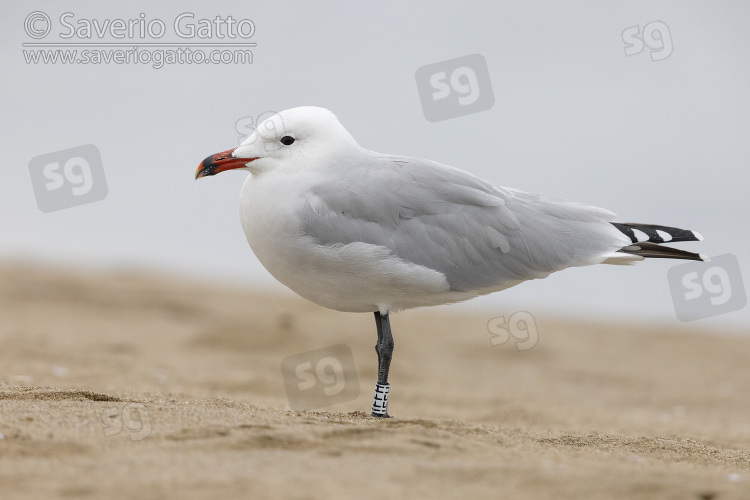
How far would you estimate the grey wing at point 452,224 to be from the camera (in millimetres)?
4910

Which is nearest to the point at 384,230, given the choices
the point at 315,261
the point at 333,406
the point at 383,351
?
Result: the point at 315,261

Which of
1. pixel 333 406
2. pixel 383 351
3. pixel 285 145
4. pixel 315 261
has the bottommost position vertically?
pixel 333 406

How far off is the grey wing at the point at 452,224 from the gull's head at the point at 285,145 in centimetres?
19

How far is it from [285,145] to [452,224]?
41.8 inches

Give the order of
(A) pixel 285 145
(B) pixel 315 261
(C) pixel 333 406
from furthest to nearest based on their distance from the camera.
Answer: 1. (C) pixel 333 406
2. (A) pixel 285 145
3. (B) pixel 315 261

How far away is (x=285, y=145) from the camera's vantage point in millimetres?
5133

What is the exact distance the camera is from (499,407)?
311 inches

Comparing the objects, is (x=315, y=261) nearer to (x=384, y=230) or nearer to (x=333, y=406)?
(x=384, y=230)

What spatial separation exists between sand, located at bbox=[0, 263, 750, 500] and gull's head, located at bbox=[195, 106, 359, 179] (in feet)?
4.51

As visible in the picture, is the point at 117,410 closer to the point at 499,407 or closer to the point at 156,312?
the point at 499,407

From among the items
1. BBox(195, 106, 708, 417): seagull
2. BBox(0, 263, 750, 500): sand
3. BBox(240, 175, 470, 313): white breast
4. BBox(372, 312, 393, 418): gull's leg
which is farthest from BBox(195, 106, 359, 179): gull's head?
BBox(0, 263, 750, 500): sand

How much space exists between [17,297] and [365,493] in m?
9.82

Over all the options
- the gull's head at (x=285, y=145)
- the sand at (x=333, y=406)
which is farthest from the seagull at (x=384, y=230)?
the sand at (x=333, y=406)

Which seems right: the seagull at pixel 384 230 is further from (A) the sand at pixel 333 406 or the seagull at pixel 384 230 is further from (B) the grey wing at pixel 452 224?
(A) the sand at pixel 333 406
